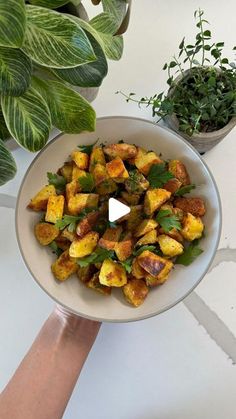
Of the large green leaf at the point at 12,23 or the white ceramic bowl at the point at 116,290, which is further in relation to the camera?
the white ceramic bowl at the point at 116,290

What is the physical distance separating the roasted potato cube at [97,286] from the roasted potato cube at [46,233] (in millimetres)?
79

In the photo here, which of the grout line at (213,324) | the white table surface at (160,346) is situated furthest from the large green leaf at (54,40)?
the grout line at (213,324)

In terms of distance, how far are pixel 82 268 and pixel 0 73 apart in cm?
29

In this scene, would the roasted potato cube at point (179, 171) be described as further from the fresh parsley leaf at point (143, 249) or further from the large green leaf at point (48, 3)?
the large green leaf at point (48, 3)

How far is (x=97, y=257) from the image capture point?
67 centimetres

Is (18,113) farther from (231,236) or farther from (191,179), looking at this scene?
(231,236)

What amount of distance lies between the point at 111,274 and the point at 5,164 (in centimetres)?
20

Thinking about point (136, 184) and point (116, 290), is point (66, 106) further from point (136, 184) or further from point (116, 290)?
point (116, 290)

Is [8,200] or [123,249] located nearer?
[123,249]

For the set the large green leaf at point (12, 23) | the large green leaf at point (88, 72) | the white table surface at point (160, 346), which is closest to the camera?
the large green leaf at point (12, 23)

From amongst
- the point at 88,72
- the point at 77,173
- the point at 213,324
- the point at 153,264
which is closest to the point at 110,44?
the point at 88,72

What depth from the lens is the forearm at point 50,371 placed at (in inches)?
29.3

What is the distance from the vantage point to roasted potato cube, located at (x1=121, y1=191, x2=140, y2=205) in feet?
2.26

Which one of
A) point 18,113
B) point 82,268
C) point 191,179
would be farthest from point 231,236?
point 18,113
